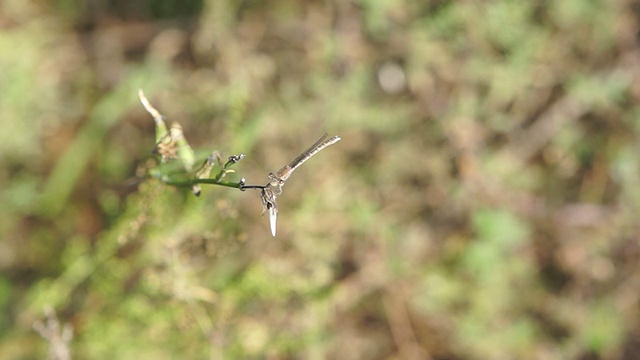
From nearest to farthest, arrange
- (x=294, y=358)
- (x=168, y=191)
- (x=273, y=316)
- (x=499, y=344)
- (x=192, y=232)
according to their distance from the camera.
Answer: (x=168, y=191) → (x=192, y=232) → (x=273, y=316) → (x=294, y=358) → (x=499, y=344)

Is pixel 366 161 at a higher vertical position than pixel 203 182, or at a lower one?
higher

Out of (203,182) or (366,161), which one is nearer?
(203,182)

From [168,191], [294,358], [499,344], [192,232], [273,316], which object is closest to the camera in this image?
[168,191]

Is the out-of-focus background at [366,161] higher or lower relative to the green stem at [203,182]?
higher

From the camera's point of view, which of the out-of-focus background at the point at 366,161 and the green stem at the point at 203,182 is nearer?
the green stem at the point at 203,182

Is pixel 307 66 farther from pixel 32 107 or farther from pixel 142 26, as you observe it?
pixel 32 107

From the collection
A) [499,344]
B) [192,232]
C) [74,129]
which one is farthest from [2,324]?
[499,344]

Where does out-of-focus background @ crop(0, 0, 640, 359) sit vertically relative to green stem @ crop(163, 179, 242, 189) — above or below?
above

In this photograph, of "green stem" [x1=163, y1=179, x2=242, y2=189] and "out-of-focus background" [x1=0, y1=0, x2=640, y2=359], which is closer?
"green stem" [x1=163, y1=179, x2=242, y2=189]
